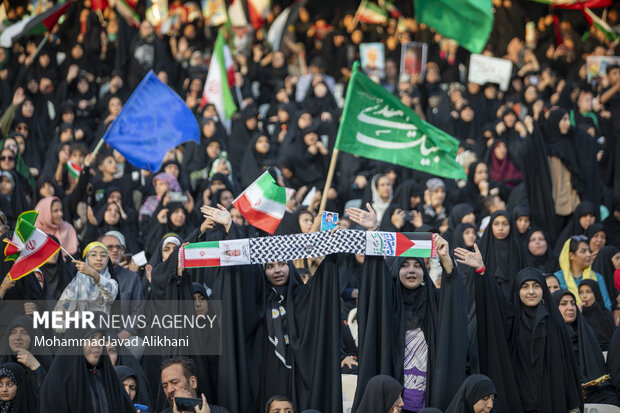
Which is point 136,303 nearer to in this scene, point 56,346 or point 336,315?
point 56,346

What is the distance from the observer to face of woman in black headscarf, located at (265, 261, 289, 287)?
24.3 ft

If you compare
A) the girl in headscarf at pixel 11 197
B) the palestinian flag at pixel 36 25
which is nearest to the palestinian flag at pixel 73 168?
the girl in headscarf at pixel 11 197

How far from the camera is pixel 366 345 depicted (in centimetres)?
701

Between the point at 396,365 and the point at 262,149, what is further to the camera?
the point at 262,149

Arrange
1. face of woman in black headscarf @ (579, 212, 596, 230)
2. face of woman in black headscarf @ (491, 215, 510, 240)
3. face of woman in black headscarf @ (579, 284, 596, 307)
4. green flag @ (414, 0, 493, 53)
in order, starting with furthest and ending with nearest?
1. green flag @ (414, 0, 493, 53)
2. face of woman in black headscarf @ (579, 212, 596, 230)
3. face of woman in black headscarf @ (579, 284, 596, 307)
4. face of woman in black headscarf @ (491, 215, 510, 240)

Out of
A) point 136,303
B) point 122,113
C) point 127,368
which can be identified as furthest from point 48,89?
point 127,368

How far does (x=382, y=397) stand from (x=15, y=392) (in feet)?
8.75

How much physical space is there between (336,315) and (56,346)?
7.47 ft

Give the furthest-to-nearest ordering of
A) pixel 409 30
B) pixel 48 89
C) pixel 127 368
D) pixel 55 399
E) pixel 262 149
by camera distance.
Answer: pixel 409 30 < pixel 48 89 < pixel 262 149 < pixel 127 368 < pixel 55 399

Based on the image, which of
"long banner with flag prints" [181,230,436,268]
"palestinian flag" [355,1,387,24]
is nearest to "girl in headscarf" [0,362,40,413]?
"long banner with flag prints" [181,230,436,268]

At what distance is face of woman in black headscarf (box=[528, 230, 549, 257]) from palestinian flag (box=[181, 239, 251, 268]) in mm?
4068

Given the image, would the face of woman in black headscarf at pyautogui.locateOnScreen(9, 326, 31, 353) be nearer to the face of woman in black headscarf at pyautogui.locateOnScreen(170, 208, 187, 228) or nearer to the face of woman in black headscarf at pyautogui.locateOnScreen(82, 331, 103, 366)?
the face of woman in black headscarf at pyautogui.locateOnScreen(82, 331, 103, 366)

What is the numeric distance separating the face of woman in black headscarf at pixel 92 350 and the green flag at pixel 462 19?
7783mm

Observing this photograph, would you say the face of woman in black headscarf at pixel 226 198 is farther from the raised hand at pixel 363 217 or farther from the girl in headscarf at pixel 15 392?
the girl in headscarf at pixel 15 392
